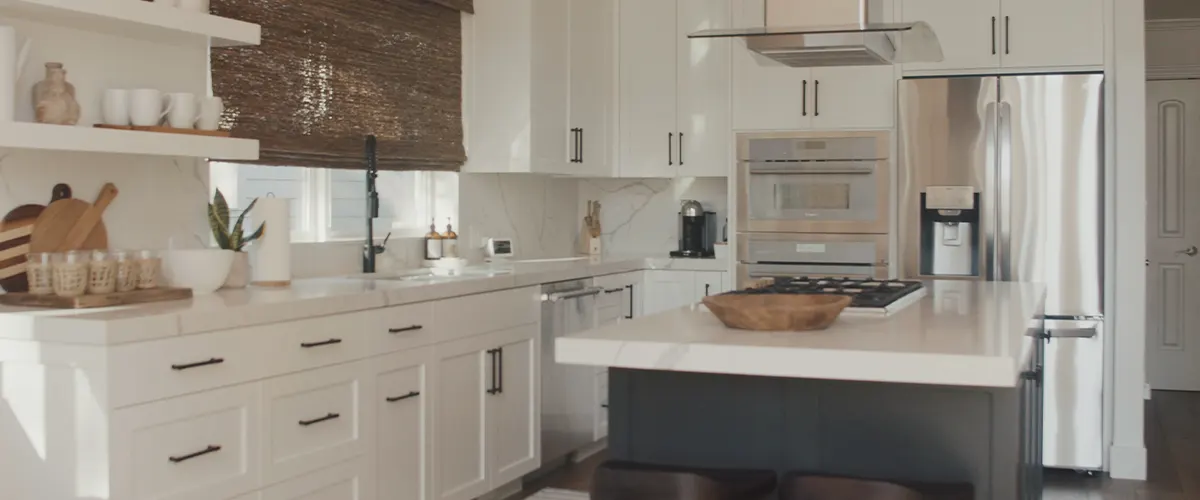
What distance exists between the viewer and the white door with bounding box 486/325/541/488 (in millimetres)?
4410

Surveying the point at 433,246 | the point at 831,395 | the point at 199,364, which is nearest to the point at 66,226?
the point at 199,364

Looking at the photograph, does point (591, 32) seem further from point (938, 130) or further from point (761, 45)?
point (761, 45)

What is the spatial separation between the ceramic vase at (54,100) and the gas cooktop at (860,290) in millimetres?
1756

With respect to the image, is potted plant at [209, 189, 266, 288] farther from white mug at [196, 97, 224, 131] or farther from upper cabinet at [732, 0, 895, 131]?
upper cabinet at [732, 0, 895, 131]

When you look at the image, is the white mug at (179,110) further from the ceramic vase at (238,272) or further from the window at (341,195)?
the window at (341,195)

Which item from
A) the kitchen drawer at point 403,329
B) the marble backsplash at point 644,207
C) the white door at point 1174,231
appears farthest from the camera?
the white door at point 1174,231

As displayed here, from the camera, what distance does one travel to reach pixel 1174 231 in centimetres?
769

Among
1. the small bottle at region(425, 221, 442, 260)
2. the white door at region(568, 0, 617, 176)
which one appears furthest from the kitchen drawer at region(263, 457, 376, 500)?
the white door at region(568, 0, 617, 176)

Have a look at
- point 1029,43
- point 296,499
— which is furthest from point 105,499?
point 1029,43

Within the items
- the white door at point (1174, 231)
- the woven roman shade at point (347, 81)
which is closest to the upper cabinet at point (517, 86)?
the woven roman shade at point (347, 81)

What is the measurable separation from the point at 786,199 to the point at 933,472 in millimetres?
2991

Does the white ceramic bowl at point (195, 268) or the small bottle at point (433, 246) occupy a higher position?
the small bottle at point (433, 246)

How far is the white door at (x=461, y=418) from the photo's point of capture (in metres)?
4.01

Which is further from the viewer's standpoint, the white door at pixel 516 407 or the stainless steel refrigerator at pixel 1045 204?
the stainless steel refrigerator at pixel 1045 204
